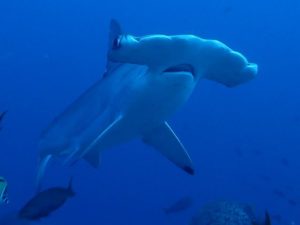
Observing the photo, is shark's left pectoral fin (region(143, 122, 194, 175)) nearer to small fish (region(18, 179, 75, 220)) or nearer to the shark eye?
small fish (region(18, 179, 75, 220))

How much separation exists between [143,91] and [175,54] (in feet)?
1.17

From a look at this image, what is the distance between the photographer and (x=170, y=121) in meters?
26.9

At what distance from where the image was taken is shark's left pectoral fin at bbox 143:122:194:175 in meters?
3.50

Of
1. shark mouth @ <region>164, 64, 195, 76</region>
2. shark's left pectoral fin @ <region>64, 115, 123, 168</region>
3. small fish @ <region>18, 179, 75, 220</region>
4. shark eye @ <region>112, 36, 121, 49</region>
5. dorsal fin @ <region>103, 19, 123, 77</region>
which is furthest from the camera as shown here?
small fish @ <region>18, 179, 75, 220</region>

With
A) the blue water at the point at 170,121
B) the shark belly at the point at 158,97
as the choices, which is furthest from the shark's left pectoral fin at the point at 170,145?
the blue water at the point at 170,121

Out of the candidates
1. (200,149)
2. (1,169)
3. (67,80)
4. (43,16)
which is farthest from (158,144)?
(43,16)

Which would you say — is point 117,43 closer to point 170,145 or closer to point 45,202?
point 170,145

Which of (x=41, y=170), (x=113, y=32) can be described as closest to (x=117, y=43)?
(x=113, y=32)

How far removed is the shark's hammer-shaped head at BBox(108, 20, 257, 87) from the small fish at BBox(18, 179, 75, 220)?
1760mm

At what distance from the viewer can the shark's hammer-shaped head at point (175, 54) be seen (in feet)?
8.01

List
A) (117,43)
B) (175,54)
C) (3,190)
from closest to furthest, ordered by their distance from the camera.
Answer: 1. (117,43)
2. (175,54)
3. (3,190)

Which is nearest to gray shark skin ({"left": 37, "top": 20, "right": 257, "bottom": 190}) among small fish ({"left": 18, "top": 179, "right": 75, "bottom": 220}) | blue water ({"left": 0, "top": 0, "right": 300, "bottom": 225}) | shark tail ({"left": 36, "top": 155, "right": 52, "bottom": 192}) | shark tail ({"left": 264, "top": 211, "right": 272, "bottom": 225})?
shark tail ({"left": 36, "top": 155, "right": 52, "bottom": 192})

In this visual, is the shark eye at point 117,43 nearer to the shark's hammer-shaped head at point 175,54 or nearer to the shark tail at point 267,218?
the shark's hammer-shaped head at point 175,54

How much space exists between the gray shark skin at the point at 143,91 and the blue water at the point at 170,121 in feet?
47.1
